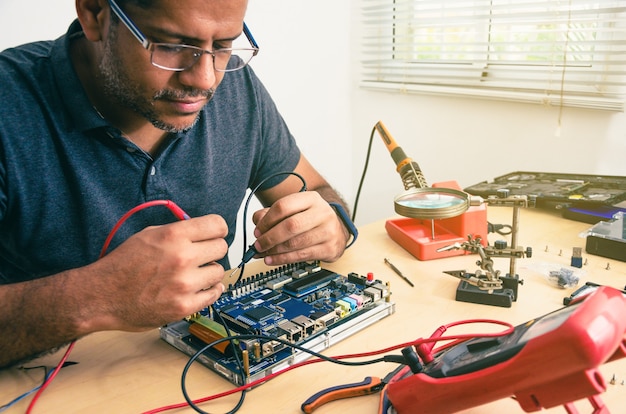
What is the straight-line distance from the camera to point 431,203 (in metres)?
1.11

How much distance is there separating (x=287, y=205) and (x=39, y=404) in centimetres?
56

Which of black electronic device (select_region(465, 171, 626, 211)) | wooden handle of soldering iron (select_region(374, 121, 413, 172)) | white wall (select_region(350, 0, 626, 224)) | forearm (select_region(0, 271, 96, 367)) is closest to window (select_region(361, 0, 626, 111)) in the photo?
white wall (select_region(350, 0, 626, 224))

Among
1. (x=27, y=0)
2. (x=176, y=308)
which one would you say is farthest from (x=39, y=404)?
(x=27, y=0)

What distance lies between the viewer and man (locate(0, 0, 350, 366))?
2.75ft

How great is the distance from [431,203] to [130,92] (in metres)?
0.66

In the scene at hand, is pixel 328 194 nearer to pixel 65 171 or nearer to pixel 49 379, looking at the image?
pixel 65 171

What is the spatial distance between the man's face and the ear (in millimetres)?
31

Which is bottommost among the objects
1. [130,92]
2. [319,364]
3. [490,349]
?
[319,364]

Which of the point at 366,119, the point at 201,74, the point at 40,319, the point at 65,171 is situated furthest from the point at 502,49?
the point at 40,319

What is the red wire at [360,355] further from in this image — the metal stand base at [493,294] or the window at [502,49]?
the window at [502,49]

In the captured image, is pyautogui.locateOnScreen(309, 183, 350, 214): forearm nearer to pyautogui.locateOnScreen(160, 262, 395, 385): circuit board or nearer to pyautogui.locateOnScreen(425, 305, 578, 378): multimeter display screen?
pyautogui.locateOnScreen(160, 262, 395, 385): circuit board

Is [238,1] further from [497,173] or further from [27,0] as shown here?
[497,173]

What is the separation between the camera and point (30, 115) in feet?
3.62

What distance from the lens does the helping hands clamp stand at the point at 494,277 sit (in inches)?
40.8
